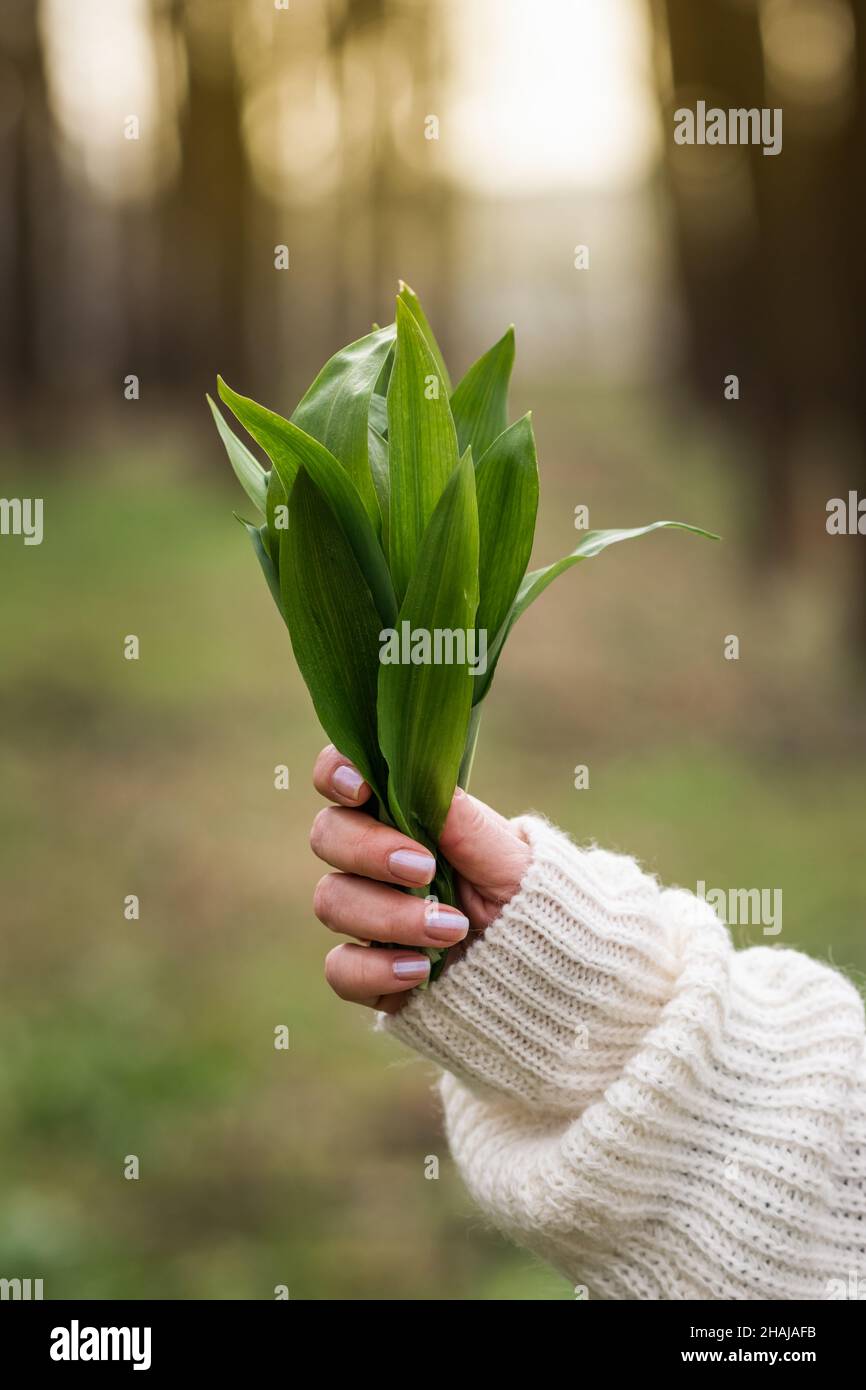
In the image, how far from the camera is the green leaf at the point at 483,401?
Result: 3.44ft

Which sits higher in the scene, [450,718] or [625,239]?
[625,239]

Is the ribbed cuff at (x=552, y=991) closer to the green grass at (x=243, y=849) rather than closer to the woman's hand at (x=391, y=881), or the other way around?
the woman's hand at (x=391, y=881)

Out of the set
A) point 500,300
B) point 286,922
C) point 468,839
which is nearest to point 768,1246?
point 468,839

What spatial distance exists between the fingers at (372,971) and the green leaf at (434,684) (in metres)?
0.10

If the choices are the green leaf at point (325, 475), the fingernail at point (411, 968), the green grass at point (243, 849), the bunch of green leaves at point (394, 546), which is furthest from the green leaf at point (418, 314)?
the green grass at point (243, 849)

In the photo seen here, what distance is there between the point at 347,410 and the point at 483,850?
1.19ft

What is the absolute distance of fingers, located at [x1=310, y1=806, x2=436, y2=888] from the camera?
0.92 meters

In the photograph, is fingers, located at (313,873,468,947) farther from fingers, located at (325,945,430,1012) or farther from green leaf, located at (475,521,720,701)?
green leaf, located at (475,521,720,701)

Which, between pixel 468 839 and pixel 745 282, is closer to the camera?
pixel 468 839

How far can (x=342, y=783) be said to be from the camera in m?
0.98

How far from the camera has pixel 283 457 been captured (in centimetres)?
90

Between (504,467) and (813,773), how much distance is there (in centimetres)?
420

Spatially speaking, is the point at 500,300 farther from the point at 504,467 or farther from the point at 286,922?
the point at 504,467
